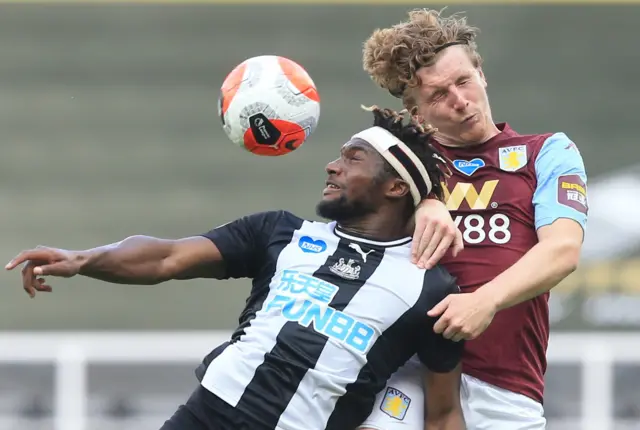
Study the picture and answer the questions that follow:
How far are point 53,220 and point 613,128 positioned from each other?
4392 millimetres

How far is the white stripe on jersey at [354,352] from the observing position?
4.17 m

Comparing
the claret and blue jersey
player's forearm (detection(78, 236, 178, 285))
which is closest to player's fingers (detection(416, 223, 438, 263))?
the claret and blue jersey

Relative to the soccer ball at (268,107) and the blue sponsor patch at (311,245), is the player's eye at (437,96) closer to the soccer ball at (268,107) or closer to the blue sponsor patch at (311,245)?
the soccer ball at (268,107)

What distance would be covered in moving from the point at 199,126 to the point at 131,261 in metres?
5.91

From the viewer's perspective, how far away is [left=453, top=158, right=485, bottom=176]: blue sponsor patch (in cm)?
454

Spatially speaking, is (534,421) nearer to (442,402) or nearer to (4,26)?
(442,402)

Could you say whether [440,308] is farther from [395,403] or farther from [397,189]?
[397,189]

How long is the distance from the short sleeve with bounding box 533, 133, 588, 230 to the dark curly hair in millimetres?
331

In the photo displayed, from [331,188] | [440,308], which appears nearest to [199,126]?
[331,188]

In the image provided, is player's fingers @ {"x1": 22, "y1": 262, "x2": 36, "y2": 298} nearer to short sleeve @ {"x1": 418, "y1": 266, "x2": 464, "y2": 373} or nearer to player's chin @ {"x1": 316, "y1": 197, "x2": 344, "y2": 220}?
player's chin @ {"x1": 316, "y1": 197, "x2": 344, "y2": 220}

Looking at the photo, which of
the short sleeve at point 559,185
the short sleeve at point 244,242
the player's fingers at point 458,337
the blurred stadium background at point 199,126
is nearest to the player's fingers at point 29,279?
the short sleeve at point 244,242

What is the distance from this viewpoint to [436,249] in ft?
14.0

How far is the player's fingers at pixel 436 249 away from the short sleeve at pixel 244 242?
56 cm

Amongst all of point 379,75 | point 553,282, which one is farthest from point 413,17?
point 553,282
